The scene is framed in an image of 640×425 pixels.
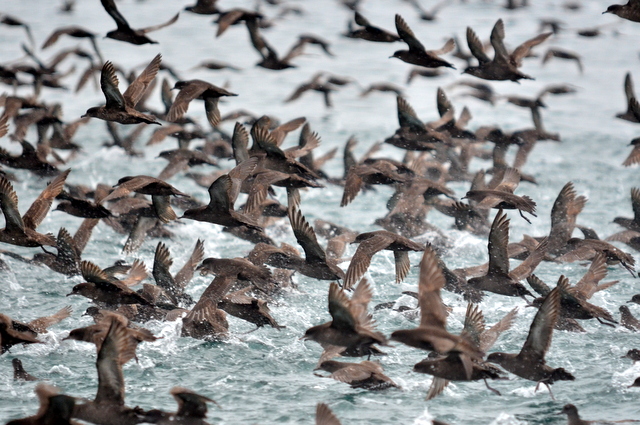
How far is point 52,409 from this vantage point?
6410mm

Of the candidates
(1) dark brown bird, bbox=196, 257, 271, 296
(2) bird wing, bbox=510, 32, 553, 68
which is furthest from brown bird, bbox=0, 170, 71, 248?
(2) bird wing, bbox=510, 32, 553, 68

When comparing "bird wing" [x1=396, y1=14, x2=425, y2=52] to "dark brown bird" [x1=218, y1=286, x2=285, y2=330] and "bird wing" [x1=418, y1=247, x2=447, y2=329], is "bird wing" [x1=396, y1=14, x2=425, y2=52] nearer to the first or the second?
"dark brown bird" [x1=218, y1=286, x2=285, y2=330]

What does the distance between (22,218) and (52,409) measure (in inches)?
155

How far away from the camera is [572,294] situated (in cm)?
903

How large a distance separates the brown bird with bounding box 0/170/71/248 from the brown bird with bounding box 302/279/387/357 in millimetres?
3740

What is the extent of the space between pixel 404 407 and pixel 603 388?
2136mm

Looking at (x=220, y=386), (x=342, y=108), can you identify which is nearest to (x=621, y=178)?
(x=342, y=108)

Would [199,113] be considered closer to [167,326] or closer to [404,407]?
[167,326]

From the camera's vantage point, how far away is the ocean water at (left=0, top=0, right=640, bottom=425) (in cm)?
850

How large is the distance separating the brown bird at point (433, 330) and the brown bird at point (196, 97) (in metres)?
4.67

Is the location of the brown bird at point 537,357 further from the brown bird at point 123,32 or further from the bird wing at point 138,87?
the brown bird at point 123,32

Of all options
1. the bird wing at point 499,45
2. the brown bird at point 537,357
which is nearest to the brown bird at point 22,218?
the brown bird at point 537,357

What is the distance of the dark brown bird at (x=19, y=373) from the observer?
8.65 metres

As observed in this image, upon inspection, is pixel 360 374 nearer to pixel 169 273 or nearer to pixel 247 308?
pixel 247 308
